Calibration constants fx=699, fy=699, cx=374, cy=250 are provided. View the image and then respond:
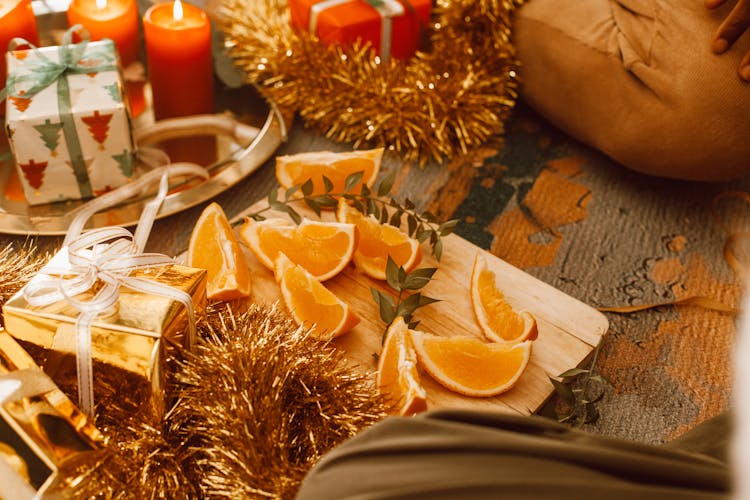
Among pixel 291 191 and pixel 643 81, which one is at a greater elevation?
pixel 643 81

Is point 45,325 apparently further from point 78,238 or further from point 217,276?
point 217,276

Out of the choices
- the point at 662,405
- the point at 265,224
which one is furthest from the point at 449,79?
the point at 662,405

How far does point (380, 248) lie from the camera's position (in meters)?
0.90

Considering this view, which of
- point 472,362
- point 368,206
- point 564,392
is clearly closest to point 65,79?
point 368,206

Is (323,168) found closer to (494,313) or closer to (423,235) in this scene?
(423,235)

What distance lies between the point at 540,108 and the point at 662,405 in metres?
0.57

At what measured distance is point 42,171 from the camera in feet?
3.14

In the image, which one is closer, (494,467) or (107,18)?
(494,467)

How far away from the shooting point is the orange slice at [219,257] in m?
0.84

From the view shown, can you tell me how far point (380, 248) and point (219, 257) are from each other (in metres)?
0.20

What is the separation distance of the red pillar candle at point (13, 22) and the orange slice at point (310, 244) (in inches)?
20.7

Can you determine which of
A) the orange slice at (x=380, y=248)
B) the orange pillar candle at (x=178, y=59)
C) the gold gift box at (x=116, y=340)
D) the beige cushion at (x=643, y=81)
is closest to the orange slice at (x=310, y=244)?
the orange slice at (x=380, y=248)

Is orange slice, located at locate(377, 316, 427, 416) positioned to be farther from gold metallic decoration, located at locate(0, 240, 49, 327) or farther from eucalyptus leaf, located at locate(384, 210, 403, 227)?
gold metallic decoration, located at locate(0, 240, 49, 327)

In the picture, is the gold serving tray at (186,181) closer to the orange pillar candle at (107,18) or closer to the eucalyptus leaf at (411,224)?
the orange pillar candle at (107,18)
